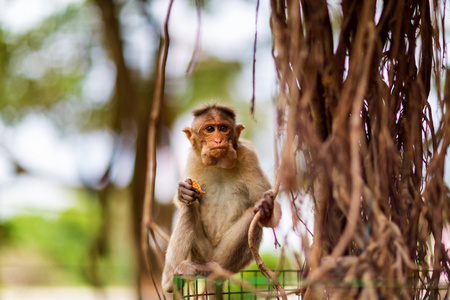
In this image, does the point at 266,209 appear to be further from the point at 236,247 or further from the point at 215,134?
the point at 215,134

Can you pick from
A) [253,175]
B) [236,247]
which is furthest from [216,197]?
[236,247]

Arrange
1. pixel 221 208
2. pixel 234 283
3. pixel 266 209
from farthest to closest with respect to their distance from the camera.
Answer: pixel 221 208 → pixel 234 283 → pixel 266 209

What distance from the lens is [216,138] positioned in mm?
4418

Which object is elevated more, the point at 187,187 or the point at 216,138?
the point at 216,138

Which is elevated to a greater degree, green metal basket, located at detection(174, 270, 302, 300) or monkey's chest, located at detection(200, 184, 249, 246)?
monkey's chest, located at detection(200, 184, 249, 246)

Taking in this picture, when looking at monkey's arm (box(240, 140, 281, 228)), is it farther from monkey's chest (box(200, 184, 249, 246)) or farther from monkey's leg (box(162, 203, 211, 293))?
monkey's leg (box(162, 203, 211, 293))

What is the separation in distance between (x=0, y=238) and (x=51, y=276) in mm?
4686

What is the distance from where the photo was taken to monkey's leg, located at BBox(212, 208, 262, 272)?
4.34 meters

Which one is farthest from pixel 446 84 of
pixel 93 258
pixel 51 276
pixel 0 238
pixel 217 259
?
pixel 51 276

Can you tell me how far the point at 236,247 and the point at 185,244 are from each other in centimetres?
41

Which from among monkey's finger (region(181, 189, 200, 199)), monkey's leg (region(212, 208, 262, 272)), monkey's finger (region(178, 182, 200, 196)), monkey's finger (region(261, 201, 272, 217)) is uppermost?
monkey's finger (region(178, 182, 200, 196))

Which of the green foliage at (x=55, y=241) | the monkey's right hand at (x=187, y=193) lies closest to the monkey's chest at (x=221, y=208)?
the monkey's right hand at (x=187, y=193)

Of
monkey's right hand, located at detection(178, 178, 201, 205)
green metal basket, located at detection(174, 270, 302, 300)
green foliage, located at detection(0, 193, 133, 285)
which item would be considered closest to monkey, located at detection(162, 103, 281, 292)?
monkey's right hand, located at detection(178, 178, 201, 205)

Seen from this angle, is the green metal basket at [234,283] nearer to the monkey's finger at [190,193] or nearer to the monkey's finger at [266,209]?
the monkey's finger at [266,209]
